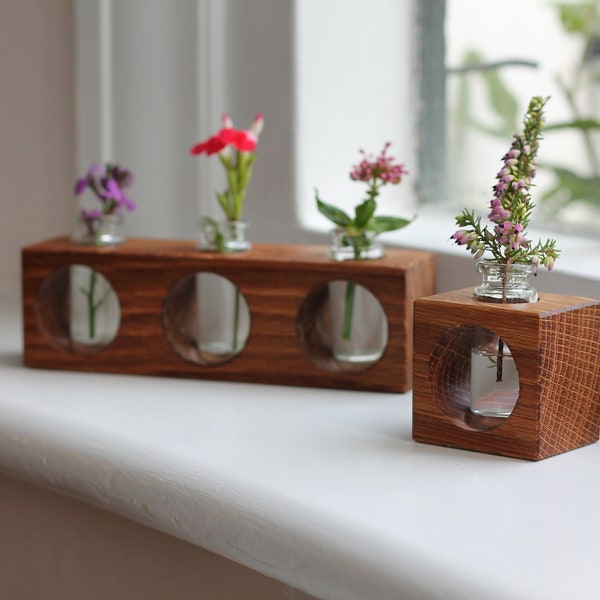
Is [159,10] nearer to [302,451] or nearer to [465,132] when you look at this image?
[465,132]

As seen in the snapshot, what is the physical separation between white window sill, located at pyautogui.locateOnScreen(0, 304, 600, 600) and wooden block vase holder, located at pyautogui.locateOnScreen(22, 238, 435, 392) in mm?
21

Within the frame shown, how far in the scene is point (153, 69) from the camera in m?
1.16

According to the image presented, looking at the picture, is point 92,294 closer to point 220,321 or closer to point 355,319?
point 220,321

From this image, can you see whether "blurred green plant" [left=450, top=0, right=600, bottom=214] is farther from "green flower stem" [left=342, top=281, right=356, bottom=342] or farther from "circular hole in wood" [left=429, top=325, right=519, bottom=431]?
"circular hole in wood" [left=429, top=325, right=519, bottom=431]

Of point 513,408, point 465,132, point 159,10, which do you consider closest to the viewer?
point 513,408

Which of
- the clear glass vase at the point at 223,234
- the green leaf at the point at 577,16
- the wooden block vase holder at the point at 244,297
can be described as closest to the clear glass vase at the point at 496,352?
the wooden block vase holder at the point at 244,297

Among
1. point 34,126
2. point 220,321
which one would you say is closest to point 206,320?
point 220,321

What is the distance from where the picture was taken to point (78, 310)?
3.37 feet

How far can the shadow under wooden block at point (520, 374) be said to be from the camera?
732 millimetres

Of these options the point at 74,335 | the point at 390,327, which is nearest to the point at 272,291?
the point at 390,327

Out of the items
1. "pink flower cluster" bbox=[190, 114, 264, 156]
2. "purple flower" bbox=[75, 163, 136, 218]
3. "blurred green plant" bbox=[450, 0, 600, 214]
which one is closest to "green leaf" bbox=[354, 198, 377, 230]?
"pink flower cluster" bbox=[190, 114, 264, 156]

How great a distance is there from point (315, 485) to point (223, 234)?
13.0 inches

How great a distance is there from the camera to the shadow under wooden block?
732 mm

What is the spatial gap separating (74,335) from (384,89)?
39 centimetres
